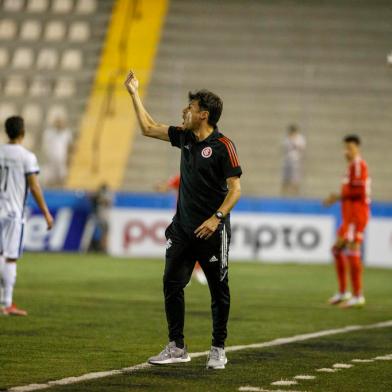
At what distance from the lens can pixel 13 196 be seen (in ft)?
41.5

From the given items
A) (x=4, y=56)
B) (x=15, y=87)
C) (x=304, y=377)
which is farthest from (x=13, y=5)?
(x=304, y=377)

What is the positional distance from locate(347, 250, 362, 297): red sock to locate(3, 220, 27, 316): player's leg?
4.93 m

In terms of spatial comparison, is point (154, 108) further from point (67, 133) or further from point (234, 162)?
point (234, 162)

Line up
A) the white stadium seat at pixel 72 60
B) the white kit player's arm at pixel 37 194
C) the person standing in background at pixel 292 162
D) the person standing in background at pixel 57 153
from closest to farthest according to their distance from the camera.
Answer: the white kit player's arm at pixel 37 194
the person standing in background at pixel 292 162
the person standing in background at pixel 57 153
the white stadium seat at pixel 72 60

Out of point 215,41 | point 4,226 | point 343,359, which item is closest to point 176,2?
point 215,41

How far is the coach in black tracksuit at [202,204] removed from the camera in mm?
8688

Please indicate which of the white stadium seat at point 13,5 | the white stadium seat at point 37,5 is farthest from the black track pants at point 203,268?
the white stadium seat at point 13,5

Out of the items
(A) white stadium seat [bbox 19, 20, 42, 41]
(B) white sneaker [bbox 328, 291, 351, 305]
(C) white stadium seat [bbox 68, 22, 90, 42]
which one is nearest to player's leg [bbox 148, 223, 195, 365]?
(B) white sneaker [bbox 328, 291, 351, 305]

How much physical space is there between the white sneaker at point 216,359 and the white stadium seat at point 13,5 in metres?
26.8

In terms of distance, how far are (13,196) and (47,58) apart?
20.0m

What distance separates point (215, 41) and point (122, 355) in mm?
23846

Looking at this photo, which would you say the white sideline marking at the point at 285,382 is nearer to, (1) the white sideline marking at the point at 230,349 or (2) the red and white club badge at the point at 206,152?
(1) the white sideline marking at the point at 230,349

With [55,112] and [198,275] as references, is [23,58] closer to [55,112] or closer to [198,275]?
[55,112]

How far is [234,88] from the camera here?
1152 inches
